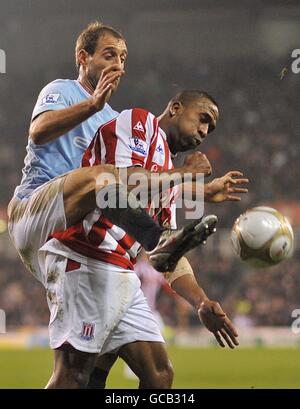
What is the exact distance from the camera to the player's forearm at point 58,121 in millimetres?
3801

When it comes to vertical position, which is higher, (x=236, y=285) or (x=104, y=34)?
(x=236, y=285)

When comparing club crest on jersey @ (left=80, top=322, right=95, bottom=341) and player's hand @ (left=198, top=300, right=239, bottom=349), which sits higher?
player's hand @ (left=198, top=300, right=239, bottom=349)

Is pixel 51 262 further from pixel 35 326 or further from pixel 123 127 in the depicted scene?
pixel 35 326

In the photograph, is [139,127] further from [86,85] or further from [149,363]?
[149,363]

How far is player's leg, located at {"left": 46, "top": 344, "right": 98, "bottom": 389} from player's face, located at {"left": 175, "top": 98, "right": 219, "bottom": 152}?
1.20m

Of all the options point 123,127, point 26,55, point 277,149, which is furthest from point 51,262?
point 277,149

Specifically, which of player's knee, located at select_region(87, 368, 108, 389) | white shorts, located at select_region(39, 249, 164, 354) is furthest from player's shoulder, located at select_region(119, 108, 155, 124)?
player's knee, located at select_region(87, 368, 108, 389)

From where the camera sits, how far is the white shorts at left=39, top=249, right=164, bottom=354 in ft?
11.7

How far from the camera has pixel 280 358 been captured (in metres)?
11.5

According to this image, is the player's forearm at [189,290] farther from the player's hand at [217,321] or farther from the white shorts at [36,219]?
the white shorts at [36,219]

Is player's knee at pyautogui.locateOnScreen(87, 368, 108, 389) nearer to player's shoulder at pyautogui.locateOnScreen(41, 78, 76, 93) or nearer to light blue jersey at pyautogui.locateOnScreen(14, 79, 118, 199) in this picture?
light blue jersey at pyautogui.locateOnScreen(14, 79, 118, 199)

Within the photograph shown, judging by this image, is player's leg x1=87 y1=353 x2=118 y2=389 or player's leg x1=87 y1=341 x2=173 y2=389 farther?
player's leg x1=87 y1=353 x2=118 y2=389

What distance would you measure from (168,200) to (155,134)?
41 centimetres

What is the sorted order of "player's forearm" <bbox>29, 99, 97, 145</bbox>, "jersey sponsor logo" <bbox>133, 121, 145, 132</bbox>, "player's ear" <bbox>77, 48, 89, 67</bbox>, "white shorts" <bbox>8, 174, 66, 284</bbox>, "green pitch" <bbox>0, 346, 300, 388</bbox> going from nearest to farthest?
1. "white shorts" <bbox>8, 174, 66, 284</bbox>
2. "jersey sponsor logo" <bbox>133, 121, 145, 132</bbox>
3. "player's forearm" <bbox>29, 99, 97, 145</bbox>
4. "player's ear" <bbox>77, 48, 89, 67</bbox>
5. "green pitch" <bbox>0, 346, 300, 388</bbox>
